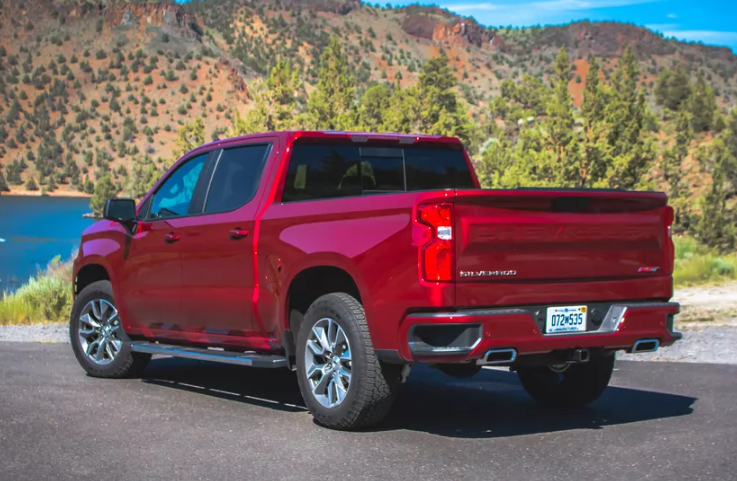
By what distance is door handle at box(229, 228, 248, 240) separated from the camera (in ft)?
24.5

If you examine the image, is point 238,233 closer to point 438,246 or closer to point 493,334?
point 438,246

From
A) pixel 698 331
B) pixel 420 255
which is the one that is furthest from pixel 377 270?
pixel 698 331

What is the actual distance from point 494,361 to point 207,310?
2.72 meters

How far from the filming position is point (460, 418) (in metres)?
7.19

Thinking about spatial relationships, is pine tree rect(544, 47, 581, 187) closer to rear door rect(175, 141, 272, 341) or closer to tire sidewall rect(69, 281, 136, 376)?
tire sidewall rect(69, 281, 136, 376)

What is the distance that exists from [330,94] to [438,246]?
3399 centimetres

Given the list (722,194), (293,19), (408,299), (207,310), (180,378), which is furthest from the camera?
(293,19)

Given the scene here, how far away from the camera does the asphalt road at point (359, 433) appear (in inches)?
217

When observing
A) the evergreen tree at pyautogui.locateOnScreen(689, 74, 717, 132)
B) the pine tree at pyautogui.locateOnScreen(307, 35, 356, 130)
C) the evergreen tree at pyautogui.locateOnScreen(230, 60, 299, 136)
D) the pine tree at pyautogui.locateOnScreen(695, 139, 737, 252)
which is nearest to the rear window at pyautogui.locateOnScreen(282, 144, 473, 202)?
the pine tree at pyautogui.locateOnScreen(695, 139, 737, 252)

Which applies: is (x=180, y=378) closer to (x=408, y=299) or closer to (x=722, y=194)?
(x=408, y=299)

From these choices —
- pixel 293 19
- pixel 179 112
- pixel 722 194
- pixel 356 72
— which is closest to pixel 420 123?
pixel 722 194

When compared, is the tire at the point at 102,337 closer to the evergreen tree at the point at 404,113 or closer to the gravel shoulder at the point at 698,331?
the gravel shoulder at the point at 698,331

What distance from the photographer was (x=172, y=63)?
341 feet

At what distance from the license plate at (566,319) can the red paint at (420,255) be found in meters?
0.06
